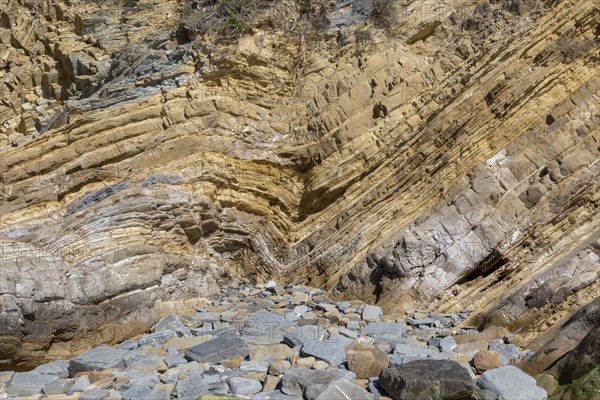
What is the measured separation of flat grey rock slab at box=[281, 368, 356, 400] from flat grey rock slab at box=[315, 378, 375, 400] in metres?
0.06

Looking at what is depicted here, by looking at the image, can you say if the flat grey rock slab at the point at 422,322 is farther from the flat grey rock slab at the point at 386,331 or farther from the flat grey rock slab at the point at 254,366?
the flat grey rock slab at the point at 254,366

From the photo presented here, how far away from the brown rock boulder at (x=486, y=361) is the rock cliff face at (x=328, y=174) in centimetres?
34

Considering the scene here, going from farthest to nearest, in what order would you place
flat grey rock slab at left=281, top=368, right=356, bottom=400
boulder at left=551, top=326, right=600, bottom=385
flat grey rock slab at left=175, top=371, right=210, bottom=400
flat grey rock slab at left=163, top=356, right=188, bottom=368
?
flat grey rock slab at left=163, top=356, right=188, bottom=368 < flat grey rock slab at left=175, top=371, right=210, bottom=400 < flat grey rock slab at left=281, top=368, right=356, bottom=400 < boulder at left=551, top=326, right=600, bottom=385

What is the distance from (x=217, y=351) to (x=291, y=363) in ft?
2.27

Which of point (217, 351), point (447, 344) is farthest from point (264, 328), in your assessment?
point (447, 344)

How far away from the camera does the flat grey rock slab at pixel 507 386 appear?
399cm

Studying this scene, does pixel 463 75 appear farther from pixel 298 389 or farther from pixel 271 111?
Result: pixel 298 389

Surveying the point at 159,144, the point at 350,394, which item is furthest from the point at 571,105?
the point at 159,144

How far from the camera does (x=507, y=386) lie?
4.06 m

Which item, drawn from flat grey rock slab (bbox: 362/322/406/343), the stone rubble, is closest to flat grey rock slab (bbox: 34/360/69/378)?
the stone rubble

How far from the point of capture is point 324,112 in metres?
8.63

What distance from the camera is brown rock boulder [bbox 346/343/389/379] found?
15.0 ft

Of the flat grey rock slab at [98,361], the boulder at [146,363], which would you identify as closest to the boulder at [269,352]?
the boulder at [146,363]

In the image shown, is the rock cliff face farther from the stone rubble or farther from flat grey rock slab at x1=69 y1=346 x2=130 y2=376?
flat grey rock slab at x1=69 y1=346 x2=130 y2=376
